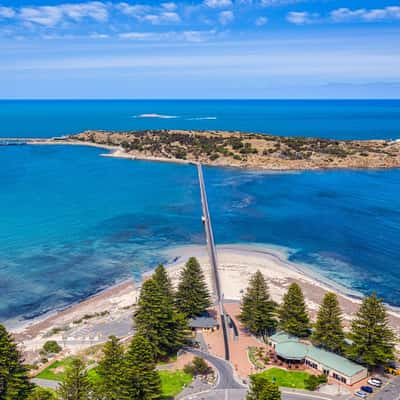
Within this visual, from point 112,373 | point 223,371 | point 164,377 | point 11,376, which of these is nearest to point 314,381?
point 223,371

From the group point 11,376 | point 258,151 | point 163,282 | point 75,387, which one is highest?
point 258,151

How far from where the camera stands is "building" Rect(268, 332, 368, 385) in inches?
1499

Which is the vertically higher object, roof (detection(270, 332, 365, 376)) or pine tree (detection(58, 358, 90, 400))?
pine tree (detection(58, 358, 90, 400))

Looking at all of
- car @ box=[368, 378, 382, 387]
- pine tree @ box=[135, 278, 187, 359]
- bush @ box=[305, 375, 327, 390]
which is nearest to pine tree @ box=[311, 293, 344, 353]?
car @ box=[368, 378, 382, 387]

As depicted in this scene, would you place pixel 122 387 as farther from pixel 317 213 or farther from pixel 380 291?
pixel 317 213

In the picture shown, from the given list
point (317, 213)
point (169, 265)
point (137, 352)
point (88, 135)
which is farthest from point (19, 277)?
point (88, 135)

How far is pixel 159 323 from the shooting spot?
137ft

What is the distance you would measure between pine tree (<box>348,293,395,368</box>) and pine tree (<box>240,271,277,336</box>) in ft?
26.9

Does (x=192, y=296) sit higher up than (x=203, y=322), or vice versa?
(x=192, y=296)

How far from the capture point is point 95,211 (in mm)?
94062

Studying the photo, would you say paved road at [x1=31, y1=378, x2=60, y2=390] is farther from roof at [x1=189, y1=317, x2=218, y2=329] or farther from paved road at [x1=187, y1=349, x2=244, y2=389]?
roof at [x1=189, y1=317, x2=218, y2=329]

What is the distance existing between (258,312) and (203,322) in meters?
5.91

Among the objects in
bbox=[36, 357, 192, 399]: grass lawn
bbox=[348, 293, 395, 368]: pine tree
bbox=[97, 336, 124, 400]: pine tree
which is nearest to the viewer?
bbox=[97, 336, 124, 400]: pine tree

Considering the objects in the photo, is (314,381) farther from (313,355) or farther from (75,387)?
A: (75,387)
